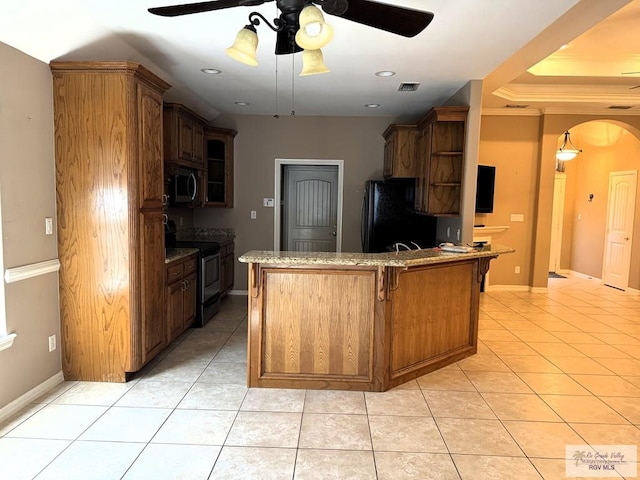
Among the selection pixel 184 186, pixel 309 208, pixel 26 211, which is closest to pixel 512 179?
pixel 309 208

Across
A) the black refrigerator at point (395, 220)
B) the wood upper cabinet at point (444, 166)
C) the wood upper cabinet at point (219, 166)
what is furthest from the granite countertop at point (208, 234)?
the wood upper cabinet at point (444, 166)

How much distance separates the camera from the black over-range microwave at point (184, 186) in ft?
14.6

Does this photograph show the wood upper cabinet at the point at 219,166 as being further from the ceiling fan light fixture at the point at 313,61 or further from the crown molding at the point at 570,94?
the crown molding at the point at 570,94

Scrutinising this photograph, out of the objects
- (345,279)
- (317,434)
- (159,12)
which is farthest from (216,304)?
(159,12)

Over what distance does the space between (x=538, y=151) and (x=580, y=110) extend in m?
0.76

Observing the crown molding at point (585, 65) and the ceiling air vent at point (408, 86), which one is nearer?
the ceiling air vent at point (408, 86)

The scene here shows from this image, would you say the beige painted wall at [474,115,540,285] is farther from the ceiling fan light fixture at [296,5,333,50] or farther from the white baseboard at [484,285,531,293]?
the ceiling fan light fixture at [296,5,333,50]

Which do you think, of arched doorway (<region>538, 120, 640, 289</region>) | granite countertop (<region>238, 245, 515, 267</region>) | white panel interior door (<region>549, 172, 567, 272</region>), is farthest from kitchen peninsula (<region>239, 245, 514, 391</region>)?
white panel interior door (<region>549, 172, 567, 272</region>)

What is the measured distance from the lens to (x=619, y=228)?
6.74 metres

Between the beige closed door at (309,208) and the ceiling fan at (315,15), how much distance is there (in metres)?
3.82

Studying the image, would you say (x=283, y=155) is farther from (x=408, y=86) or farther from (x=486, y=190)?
(x=486, y=190)

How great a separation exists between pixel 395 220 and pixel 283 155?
1.86 metres

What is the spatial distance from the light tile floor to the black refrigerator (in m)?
1.86

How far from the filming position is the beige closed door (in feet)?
19.6
